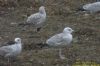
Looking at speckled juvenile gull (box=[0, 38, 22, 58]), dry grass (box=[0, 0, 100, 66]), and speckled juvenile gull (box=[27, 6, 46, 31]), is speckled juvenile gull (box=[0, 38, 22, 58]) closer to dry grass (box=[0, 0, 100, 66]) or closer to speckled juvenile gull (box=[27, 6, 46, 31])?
dry grass (box=[0, 0, 100, 66])

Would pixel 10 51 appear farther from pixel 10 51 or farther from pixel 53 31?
pixel 53 31

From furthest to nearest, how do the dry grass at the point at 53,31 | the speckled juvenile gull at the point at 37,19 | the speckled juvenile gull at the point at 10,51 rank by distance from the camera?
the speckled juvenile gull at the point at 37,19 → the dry grass at the point at 53,31 → the speckled juvenile gull at the point at 10,51

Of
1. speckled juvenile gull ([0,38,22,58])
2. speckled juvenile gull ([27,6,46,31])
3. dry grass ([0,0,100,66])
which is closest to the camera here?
speckled juvenile gull ([0,38,22,58])

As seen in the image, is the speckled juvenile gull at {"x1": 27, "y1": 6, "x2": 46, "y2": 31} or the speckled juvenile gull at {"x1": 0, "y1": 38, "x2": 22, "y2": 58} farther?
the speckled juvenile gull at {"x1": 27, "y1": 6, "x2": 46, "y2": 31}

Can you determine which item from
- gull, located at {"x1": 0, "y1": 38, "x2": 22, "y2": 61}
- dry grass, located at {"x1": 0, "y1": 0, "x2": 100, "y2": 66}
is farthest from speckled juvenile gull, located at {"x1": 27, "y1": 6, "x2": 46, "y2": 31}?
gull, located at {"x1": 0, "y1": 38, "x2": 22, "y2": 61}

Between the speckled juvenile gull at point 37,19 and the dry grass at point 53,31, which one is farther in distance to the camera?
the speckled juvenile gull at point 37,19

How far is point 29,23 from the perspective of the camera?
15414mm

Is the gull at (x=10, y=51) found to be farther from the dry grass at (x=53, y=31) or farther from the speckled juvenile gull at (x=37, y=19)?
the speckled juvenile gull at (x=37, y=19)

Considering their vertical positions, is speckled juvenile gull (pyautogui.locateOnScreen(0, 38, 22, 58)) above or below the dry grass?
above

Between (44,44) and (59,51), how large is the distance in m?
1.09

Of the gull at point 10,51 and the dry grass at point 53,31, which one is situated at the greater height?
the gull at point 10,51

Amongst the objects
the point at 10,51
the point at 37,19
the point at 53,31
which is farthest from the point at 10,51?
the point at 53,31

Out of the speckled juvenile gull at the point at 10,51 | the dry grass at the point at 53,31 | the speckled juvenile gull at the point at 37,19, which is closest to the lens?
the speckled juvenile gull at the point at 10,51

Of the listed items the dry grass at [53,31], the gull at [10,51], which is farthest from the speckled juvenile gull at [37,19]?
the gull at [10,51]
